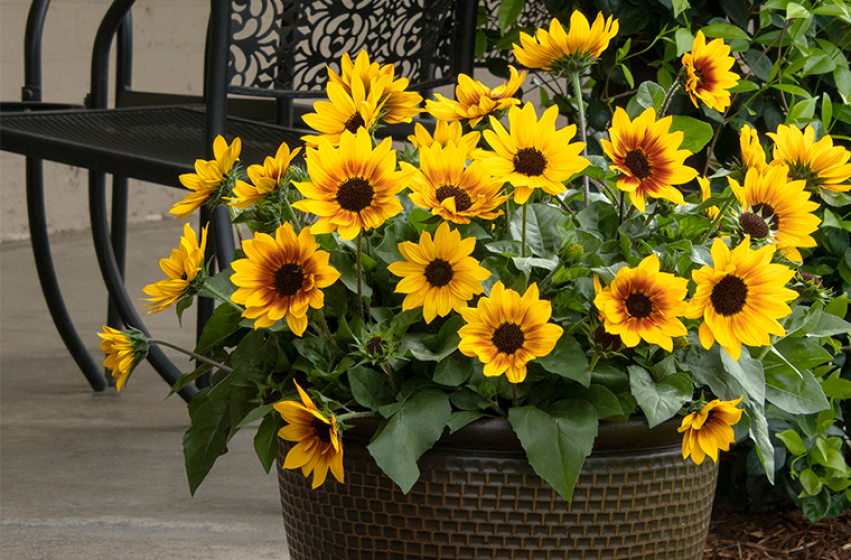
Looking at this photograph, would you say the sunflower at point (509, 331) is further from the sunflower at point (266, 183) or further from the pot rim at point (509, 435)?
the sunflower at point (266, 183)

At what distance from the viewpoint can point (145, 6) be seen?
4.82 meters

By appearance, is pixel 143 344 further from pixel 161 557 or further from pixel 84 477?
pixel 84 477

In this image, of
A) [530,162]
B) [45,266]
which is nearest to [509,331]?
[530,162]

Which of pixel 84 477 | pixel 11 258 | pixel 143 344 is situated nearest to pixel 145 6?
pixel 11 258

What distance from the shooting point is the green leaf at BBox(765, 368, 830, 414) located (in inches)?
26.7

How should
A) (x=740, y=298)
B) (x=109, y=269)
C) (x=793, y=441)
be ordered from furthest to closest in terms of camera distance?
(x=109, y=269), (x=793, y=441), (x=740, y=298)

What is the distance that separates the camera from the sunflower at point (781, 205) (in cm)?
64

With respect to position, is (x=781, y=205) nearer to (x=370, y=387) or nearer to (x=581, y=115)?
(x=581, y=115)

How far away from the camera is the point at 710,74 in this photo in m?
0.68

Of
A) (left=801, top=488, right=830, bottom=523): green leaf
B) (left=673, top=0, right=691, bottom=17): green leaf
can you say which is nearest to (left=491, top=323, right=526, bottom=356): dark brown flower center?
(left=673, top=0, right=691, bottom=17): green leaf

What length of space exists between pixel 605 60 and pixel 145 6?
432cm

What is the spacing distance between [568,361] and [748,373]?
0.14 meters

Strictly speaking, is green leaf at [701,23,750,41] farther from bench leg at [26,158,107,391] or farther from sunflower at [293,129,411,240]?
bench leg at [26,158,107,391]

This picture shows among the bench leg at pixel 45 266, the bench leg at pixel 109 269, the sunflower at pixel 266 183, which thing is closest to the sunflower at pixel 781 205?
the sunflower at pixel 266 183
